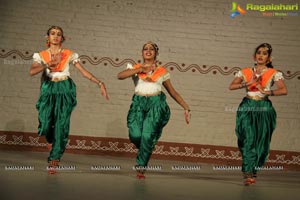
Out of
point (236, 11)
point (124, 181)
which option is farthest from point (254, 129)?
point (236, 11)

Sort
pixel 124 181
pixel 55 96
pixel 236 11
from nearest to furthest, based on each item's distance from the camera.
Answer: pixel 124 181 < pixel 55 96 < pixel 236 11

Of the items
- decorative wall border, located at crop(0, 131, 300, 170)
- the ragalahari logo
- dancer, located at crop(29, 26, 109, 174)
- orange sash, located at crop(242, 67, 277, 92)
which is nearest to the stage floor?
decorative wall border, located at crop(0, 131, 300, 170)

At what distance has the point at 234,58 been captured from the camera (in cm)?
760

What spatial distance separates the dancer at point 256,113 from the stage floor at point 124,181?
0.90ft

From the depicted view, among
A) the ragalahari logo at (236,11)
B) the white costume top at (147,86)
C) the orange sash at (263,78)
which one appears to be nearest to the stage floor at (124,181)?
the white costume top at (147,86)

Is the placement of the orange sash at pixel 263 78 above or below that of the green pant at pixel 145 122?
above

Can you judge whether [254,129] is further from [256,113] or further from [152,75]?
[152,75]

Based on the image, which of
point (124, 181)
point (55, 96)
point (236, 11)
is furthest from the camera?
point (236, 11)

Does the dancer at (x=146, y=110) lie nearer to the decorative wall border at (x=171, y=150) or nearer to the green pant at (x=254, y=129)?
the green pant at (x=254, y=129)

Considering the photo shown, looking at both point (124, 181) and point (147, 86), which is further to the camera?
point (147, 86)

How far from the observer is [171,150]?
7.65 m

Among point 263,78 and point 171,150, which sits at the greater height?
point 263,78

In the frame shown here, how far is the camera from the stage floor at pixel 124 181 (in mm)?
4473

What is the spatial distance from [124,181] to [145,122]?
1.99ft
